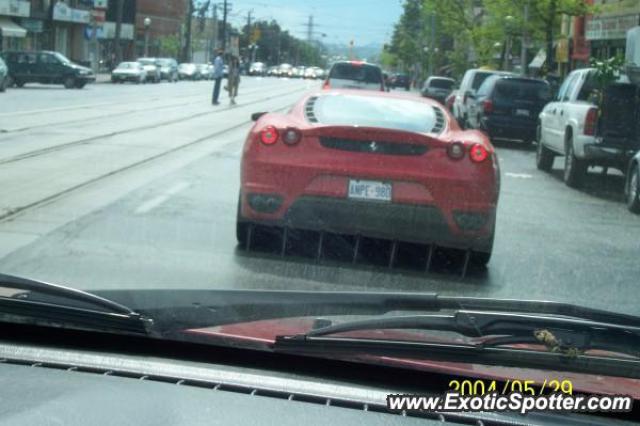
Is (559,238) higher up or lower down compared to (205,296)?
lower down

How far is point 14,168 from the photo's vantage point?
603 inches

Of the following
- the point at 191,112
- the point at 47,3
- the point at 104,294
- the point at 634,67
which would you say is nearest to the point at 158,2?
the point at 47,3

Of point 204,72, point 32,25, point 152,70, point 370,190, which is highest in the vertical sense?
point 32,25

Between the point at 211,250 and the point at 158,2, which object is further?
the point at 158,2

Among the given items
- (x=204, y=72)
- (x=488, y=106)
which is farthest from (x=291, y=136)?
(x=204, y=72)

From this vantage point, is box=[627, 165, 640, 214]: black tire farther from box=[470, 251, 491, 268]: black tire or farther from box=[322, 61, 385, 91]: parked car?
box=[322, 61, 385, 91]: parked car

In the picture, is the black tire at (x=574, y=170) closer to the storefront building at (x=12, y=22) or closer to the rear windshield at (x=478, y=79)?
the rear windshield at (x=478, y=79)

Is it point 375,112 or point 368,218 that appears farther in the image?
point 375,112

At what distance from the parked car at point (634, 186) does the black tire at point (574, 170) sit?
6.26 ft

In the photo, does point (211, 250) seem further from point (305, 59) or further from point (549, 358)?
point (305, 59)

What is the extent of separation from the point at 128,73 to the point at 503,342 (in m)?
67.2

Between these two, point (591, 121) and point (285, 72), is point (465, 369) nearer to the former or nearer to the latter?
point (591, 121)

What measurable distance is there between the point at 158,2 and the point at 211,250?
116m

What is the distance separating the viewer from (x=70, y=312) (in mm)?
3652
